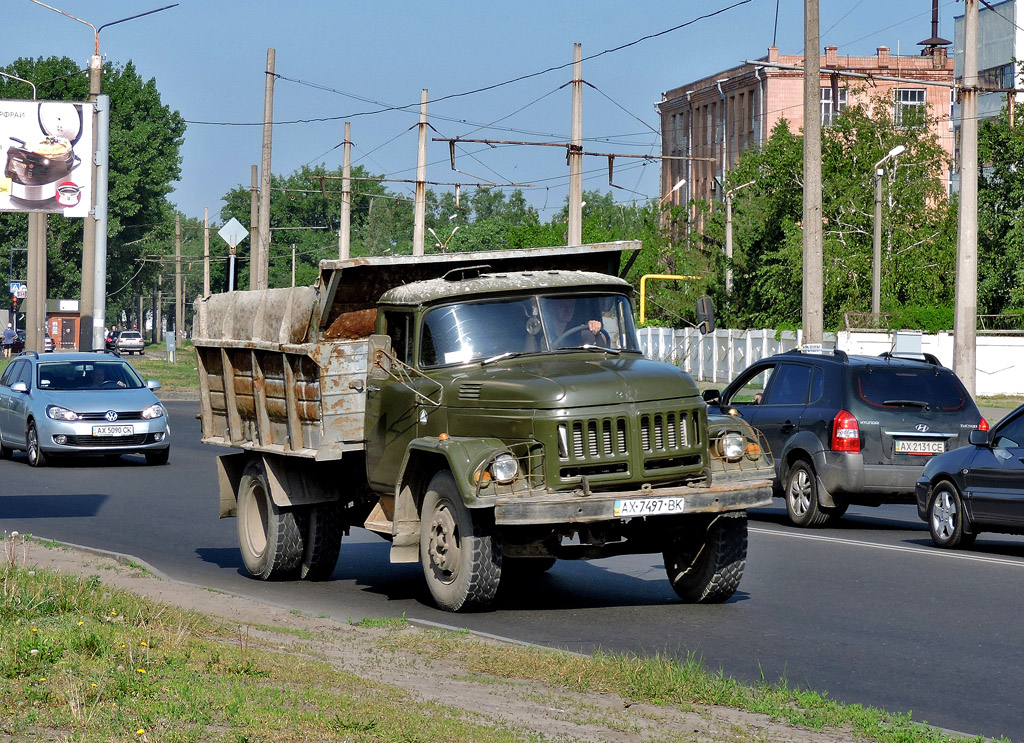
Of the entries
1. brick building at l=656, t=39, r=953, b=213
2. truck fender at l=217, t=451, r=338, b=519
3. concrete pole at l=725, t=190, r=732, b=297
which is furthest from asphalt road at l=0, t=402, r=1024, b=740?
brick building at l=656, t=39, r=953, b=213

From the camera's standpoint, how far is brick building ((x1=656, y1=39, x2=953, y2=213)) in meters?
88.2

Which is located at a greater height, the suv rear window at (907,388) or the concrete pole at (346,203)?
the concrete pole at (346,203)

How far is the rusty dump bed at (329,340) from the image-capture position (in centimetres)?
1074

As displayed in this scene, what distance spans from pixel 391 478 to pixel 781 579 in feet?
10.7

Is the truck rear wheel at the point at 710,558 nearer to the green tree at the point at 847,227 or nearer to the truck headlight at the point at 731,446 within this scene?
the truck headlight at the point at 731,446

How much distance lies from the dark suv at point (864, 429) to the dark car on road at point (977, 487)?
0.88 meters

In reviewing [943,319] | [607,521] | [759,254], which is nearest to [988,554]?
[607,521]

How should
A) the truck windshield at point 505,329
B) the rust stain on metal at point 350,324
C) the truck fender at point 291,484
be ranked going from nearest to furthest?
1. the truck windshield at point 505,329
2. the rust stain on metal at point 350,324
3. the truck fender at point 291,484

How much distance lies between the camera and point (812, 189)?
2348cm

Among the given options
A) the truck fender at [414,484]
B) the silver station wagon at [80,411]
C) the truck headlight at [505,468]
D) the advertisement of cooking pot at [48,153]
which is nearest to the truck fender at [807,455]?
the truck fender at [414,484]

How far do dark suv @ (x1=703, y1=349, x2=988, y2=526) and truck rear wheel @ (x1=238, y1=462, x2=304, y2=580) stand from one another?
5.17 metres

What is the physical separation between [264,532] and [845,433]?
622 centimetres

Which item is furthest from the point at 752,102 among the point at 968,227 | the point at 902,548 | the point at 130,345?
the point at 902,548

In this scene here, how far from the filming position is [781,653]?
8461 mm
